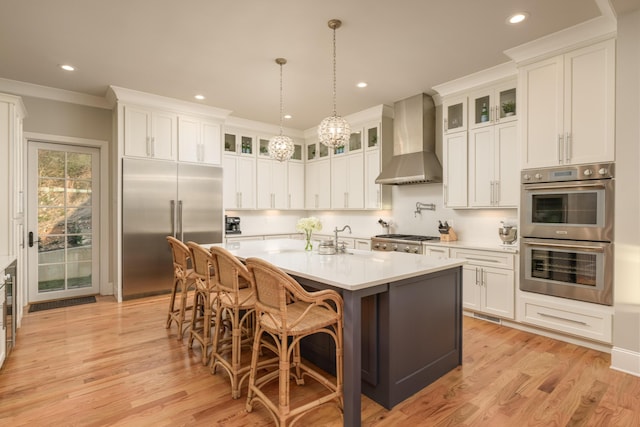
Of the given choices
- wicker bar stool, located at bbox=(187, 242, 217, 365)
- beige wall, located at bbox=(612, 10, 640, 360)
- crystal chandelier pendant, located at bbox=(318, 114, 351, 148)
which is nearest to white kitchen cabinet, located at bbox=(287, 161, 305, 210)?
crystal chandelier pendant, located at bbox=(318, 114, 351, 148)

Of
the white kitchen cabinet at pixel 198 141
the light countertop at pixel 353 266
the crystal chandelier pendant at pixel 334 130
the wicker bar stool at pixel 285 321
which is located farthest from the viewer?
the white kitchen cabinet at pixel 198 141

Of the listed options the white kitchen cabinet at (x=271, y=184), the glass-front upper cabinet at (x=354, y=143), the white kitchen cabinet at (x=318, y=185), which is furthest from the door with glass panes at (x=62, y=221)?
the glass-front upper cabinet at (x=354, y=143)

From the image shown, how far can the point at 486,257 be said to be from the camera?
3.72 meters

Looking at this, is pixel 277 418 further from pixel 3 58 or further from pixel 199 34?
pixel 3 58

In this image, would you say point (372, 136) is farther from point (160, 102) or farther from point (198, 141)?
point (160, 102)

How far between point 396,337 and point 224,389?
4.13ft

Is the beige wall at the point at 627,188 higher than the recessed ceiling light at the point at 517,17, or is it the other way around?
the recessed ceiling light at the point at 517,17

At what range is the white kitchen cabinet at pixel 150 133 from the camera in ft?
14.9

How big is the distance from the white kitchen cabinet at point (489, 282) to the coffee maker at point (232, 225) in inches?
142

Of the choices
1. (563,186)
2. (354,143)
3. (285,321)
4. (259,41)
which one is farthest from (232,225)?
(563,186)

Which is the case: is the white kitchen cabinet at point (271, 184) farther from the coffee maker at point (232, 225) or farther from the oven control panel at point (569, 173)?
the oven control panel at point (569, 173)

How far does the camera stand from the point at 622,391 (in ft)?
7.61

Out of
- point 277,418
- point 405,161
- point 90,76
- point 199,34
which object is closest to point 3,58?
point 90,76

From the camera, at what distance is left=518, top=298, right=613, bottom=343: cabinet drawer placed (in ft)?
9.46
